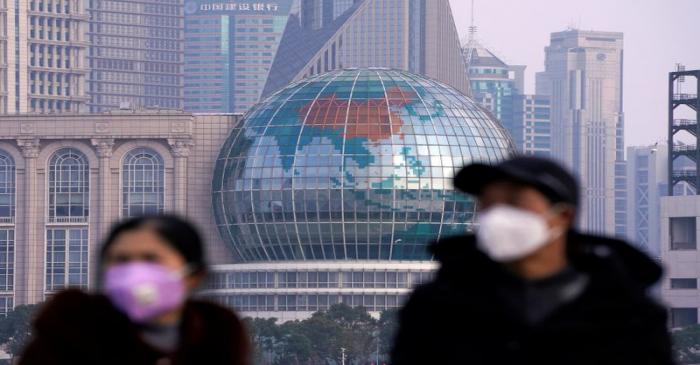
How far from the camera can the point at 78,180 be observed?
148 metres

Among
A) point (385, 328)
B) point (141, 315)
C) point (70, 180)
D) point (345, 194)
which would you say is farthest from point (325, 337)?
point (141, 315)

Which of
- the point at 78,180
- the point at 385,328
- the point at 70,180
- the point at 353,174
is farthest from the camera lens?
the point at 70,180

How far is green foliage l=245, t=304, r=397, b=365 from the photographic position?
128 meters

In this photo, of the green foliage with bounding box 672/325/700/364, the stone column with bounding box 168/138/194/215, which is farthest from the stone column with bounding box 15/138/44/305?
the green foliage with bounding box 672/325/700/364

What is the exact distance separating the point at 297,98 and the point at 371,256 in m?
10.7

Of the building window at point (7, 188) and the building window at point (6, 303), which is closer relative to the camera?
the building window at point (6, 303)

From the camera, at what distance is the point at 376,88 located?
146 m

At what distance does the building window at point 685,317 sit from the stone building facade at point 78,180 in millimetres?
28773

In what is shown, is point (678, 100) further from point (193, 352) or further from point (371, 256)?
point (193, 352)

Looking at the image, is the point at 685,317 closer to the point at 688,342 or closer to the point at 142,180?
the point at 688,342

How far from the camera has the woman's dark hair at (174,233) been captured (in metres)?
8.99

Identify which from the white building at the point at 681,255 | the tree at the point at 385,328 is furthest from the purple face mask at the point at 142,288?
the white building at the point at 681,255

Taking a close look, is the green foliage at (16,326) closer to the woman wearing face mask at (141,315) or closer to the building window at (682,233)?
the building window at (682,233)

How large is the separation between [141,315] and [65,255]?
13998 centimetres
